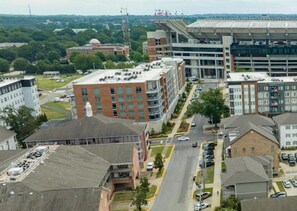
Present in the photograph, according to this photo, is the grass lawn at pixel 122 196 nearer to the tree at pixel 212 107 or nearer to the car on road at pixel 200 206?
the car on road at pixel 200 206

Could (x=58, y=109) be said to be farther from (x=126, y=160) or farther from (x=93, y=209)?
(x=93, y=209)

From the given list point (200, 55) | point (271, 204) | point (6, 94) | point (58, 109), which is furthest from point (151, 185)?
point (200, 55)

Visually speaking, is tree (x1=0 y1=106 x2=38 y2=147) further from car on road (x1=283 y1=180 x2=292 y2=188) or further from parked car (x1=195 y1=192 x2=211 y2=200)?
car on road (x1=283 y1=180 x2=292 y2=188)

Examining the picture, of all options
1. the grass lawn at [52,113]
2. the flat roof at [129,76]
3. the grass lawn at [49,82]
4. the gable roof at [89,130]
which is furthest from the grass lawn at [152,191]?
the grass lawn at [49,82]

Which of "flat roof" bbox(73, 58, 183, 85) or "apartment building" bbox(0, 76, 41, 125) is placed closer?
"flat roof" bbox(73, 58, 183, 85)

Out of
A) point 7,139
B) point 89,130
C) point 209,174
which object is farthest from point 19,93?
point 209,174

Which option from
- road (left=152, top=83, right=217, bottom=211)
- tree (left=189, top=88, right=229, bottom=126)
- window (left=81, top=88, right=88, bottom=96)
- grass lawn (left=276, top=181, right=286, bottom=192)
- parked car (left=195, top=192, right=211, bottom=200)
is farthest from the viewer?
window (left=81, top=88, right=88, bottom=96)

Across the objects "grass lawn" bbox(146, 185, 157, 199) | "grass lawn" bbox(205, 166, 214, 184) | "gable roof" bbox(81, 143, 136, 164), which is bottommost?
"grass lawn" bbox(146, 185, 157, 199)

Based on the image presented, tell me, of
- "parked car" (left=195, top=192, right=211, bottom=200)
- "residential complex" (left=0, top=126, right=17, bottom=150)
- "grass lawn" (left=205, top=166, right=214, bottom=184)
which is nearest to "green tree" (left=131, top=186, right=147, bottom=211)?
"parked car" (left=195, top=192, right=211, bottom=200)
